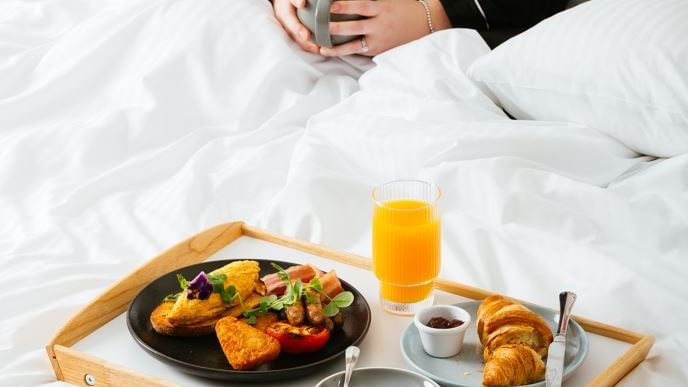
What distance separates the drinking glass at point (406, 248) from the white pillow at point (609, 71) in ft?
1.52

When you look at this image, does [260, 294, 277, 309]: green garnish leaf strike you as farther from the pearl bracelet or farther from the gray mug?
the pearl bracelet

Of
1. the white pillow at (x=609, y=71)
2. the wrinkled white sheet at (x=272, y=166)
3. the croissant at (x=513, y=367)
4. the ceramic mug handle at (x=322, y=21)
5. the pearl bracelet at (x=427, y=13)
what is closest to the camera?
the croissant at (x=513, y=367)

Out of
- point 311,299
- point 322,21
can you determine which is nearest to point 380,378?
point 311,299

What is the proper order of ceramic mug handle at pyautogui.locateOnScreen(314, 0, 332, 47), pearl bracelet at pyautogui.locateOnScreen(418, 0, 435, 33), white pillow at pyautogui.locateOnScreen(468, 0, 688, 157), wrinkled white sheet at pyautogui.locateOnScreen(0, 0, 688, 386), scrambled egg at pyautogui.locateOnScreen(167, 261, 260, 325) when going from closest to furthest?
1. scrambled egg at pyautogui.locateOnScreen(167, 261, 260, 325)
2. wrinkled white sheet at pyautogui.locateOnScreen(0, 0, 688, 386)
3. white pillow at pyautogui.locateOnScreen(468, 0, 688, 157)
4. ceramic mug handle at pyautogui.locateOnScreen(314, 0, 332, 47)
5. pearl bracelet at pyautogui.locateOnScreen(418, 0, 435, 33)

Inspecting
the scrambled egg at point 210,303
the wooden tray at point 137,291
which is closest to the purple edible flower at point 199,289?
the scrambled egg at point 210,303

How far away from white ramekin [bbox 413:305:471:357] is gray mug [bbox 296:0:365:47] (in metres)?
0.94

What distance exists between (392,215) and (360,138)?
461 mm

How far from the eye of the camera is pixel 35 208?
153 centimetres

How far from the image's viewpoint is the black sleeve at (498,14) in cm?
199

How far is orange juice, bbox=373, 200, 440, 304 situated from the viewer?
114 centimetres

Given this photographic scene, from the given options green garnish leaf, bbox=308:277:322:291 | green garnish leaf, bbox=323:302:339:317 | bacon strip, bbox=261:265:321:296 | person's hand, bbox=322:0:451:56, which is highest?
person's hand, bbox=322:0:451:56

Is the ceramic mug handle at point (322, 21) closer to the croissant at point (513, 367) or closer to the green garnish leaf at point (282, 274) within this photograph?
the green garnish leaf at point (282, 274)

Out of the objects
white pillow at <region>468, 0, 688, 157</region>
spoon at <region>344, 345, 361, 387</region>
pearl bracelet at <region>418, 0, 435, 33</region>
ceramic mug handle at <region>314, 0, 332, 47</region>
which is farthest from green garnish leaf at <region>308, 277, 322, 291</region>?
pearl bracelet at <region>418, 0, 435, 33</region>

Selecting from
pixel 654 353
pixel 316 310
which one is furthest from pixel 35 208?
pixel 654 353
